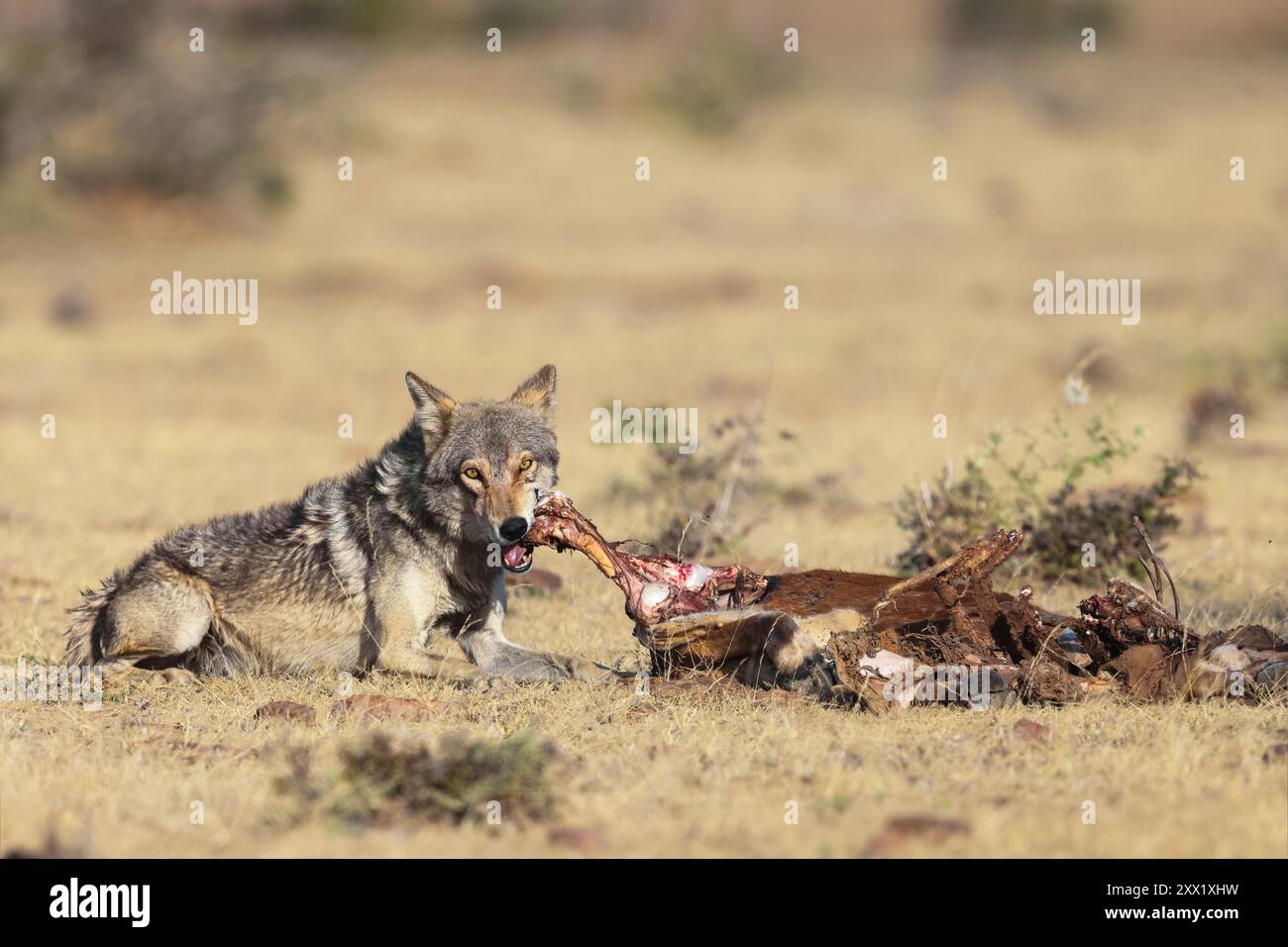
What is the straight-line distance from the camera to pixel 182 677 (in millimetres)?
7586

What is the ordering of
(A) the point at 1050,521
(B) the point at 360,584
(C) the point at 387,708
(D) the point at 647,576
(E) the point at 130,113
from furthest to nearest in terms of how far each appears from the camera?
(E) the point at 130,113 < (A) the point at 1050,521 < (B) the point at 360,584 < (D) the point at 647,576 < (C) the point at 387,708

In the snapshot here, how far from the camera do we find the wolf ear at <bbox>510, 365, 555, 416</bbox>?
8023mm

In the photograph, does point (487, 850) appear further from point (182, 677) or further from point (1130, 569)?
point (1130, 569)

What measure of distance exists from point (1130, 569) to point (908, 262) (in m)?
16.7

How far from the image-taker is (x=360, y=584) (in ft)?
25.2

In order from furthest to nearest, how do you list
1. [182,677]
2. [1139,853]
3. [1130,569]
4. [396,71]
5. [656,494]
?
1. [396,71]
2. [656,494]
3. [1130,569]
4. [182,677]
5. [1139,853]

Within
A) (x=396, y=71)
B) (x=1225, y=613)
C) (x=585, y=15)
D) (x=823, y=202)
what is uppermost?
(x=585, y=15)

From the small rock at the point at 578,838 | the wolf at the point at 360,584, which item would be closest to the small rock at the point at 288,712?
the wolf at the point at 360,584

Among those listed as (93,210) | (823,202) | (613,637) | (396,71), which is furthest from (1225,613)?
(396,71)

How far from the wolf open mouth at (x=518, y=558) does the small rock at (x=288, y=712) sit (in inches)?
43.8

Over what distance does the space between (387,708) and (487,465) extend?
1.22 m

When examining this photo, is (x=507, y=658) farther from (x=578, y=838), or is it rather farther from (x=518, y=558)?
(x=578, y=838)

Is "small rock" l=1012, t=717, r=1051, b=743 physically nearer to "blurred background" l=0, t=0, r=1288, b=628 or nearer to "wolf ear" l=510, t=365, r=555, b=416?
"blurred background" l=0, t=0, r=1288, b=628

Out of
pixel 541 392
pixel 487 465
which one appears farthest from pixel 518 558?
pixel 541 392
